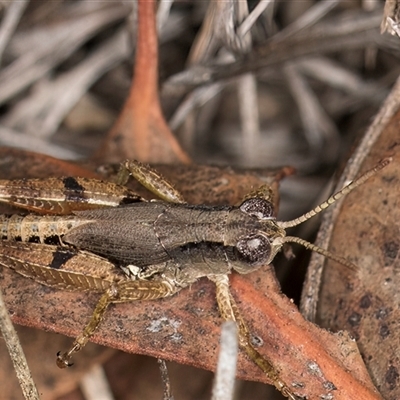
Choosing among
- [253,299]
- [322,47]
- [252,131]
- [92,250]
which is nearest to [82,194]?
[92,250]

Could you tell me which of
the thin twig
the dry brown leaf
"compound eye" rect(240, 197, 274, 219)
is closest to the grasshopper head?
"compound eye" rect(240, 197, 274, 219)

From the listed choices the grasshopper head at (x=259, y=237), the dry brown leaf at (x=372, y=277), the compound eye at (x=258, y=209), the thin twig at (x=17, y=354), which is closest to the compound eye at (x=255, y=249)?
the grasshopper head at (x=259, y=237)

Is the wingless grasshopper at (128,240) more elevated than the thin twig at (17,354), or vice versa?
the wingless grasshopper at (128,240)

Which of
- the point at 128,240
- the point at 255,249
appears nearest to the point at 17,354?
the point at 128,240

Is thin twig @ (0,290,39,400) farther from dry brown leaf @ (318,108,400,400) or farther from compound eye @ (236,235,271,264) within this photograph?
dry brown leaf @ (318,108,400,400)

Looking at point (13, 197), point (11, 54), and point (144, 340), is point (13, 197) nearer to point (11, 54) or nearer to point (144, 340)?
point (144, 340)

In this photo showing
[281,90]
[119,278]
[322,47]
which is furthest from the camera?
[281,90]

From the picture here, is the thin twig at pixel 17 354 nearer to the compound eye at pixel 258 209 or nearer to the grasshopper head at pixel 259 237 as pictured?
the grasshopper head at pixel 259 237

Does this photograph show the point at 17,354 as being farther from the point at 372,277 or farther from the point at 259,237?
the point at 372,277
